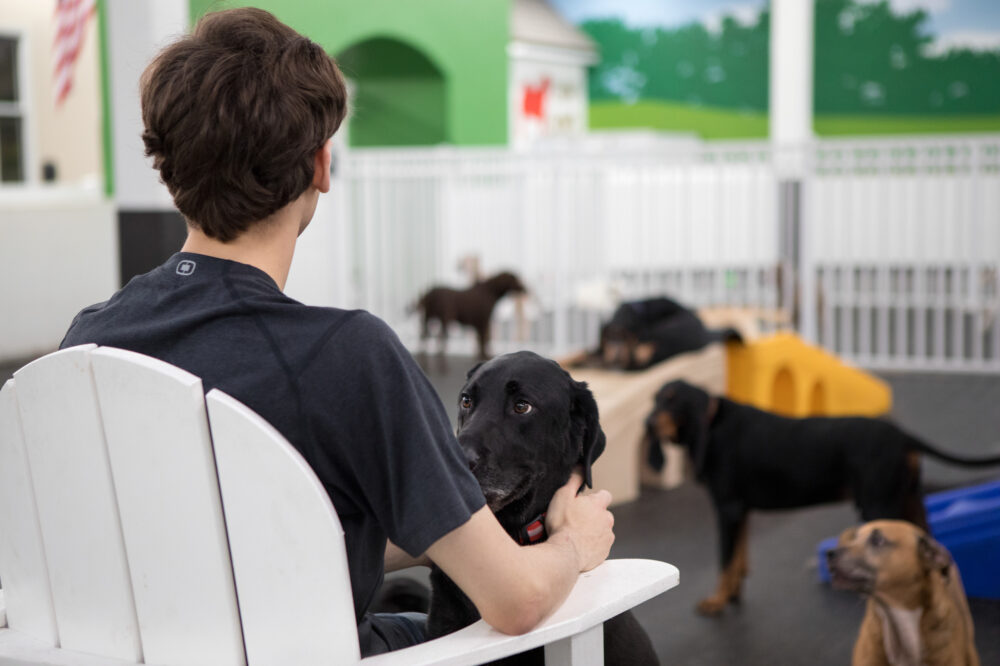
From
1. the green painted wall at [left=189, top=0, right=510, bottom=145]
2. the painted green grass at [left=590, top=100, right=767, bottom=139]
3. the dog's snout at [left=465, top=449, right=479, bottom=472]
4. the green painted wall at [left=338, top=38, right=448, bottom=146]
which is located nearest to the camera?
the dog's snout at [left=465, top=449, right=479, bottom=472]

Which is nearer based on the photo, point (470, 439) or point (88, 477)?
point (88, 477)

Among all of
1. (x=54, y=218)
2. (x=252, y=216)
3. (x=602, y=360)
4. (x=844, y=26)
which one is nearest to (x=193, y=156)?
(x=252, y=216)

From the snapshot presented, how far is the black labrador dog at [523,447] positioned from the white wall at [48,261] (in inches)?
237

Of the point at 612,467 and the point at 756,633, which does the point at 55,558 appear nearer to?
the point at 756,633

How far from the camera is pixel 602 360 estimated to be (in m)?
4.92

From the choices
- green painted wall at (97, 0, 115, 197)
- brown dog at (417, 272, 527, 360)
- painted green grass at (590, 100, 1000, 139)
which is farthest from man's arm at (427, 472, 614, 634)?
painted green grass at (590, 100, 1000, 139)

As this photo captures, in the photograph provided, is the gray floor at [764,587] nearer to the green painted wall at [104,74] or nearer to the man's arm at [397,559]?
the man's arm at [397,559]

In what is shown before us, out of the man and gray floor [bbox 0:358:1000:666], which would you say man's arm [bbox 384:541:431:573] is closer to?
the man

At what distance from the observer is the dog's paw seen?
3020 millimetres

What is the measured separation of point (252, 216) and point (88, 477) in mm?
317

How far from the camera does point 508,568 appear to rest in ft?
3.41

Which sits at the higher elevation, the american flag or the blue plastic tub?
the american flag

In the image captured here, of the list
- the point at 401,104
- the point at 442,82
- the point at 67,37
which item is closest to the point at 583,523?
the point at 67,37

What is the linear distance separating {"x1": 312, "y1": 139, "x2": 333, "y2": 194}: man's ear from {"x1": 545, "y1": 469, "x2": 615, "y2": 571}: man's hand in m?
0.46
